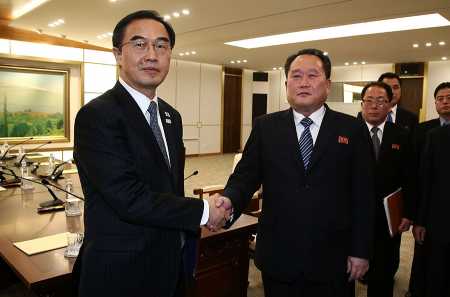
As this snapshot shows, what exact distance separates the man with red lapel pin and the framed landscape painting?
8.63 metres

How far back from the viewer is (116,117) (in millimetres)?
1318

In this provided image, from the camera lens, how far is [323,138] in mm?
1713

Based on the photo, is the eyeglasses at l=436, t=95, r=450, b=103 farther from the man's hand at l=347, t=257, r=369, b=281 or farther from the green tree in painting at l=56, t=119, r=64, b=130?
the green tree in painting at l=56, t=119, r=64, b=130

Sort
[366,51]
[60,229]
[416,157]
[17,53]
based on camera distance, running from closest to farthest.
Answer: [60,229] → [416,157] → [17,53] → [366,51]

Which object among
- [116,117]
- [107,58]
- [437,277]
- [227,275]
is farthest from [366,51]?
[116,117]

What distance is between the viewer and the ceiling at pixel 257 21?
216 inches

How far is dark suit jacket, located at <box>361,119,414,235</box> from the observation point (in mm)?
2568

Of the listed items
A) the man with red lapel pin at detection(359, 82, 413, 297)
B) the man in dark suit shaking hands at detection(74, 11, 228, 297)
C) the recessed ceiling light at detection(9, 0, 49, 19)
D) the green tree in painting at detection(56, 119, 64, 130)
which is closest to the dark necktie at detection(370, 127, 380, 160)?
the man with red lapel pin at detection(359, 82, 413, 297)

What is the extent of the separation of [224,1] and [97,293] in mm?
4939

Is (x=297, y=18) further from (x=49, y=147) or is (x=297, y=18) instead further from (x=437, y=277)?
(x=49, y=147)

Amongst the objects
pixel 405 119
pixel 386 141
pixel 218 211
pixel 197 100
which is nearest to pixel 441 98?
pixel 405 119

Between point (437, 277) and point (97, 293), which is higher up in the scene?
point (97, 293)

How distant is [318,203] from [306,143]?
0.29 meters

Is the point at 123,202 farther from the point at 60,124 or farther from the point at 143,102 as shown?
the point at 60,124
